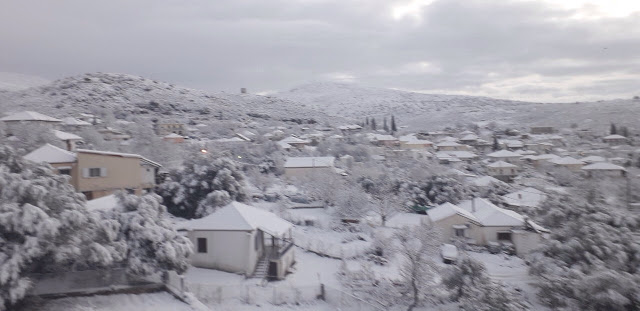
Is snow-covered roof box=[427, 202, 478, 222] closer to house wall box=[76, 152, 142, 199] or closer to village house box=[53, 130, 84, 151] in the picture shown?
house wall box=[76, 152, 142, 199]

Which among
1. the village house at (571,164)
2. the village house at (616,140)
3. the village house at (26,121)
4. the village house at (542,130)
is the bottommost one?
the village house at (571,164)

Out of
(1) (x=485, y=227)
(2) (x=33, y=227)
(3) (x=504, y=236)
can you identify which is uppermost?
(2) (x=33, y=227)

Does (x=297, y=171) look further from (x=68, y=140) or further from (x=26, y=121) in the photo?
(x=26, y=121)

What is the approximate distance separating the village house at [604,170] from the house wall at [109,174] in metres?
53.8

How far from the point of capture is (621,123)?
11869cm

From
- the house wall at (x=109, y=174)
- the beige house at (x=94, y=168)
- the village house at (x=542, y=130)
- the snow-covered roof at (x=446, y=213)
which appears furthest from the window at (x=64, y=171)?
the village house at (x=542, y=130)

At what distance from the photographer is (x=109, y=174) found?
27953 millimetres

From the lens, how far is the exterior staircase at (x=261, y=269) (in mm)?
21125

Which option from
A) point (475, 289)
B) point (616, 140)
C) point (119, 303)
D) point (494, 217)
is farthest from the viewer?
point (616, 140)

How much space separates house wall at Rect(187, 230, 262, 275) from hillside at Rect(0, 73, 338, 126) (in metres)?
74.4

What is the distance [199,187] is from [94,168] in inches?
236

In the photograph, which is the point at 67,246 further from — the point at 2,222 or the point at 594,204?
the point at 594,204

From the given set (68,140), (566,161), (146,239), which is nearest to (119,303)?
(146,239)

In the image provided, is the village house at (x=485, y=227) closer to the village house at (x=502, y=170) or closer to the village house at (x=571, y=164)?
the village house at (x=502, y=170)
